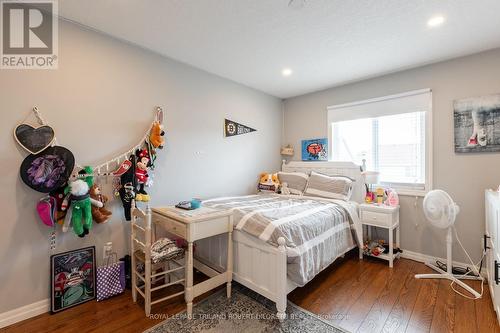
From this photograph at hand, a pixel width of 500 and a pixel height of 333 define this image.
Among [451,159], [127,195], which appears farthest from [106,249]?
[451,159]

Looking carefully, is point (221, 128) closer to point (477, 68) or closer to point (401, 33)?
point (401, 33)

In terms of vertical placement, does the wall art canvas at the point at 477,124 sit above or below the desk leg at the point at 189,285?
above

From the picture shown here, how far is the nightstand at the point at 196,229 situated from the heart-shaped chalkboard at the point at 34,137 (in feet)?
3.37

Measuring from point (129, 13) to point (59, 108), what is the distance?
1.00 meters

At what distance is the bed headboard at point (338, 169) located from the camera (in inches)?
127

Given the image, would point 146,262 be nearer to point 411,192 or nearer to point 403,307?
point 403,307

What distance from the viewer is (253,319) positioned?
1.82 metres

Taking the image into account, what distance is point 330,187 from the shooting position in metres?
3.16

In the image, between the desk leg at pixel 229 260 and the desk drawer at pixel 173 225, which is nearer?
the desk drawer at pixel 173 225

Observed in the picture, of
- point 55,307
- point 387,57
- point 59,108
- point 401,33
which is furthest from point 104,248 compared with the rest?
point 387,57

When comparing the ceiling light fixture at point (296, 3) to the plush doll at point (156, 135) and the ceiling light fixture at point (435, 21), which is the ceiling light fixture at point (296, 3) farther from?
the plush doll at point (156, 135)

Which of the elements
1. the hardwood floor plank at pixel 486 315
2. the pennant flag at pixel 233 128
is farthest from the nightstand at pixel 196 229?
the hardwood floor plank at pixel 486 315

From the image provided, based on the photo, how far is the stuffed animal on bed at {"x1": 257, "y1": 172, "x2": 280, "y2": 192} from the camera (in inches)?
139

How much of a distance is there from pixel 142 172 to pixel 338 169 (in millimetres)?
2703
